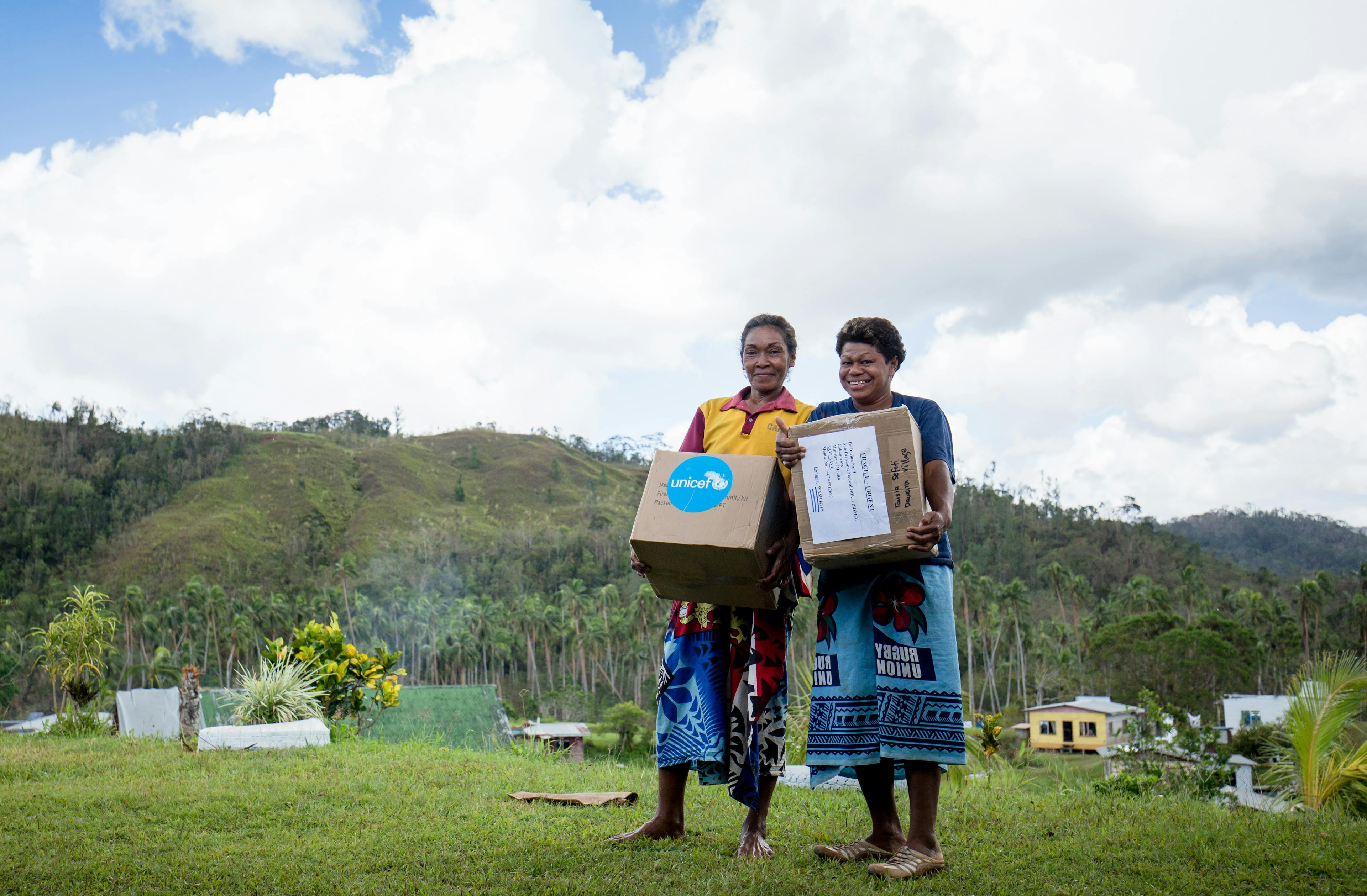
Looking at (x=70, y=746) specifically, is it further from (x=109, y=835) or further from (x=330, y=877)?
(x=330, y=877)

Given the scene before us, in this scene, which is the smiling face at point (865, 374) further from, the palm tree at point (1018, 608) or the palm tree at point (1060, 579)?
the palm tree at point (1060, 579)

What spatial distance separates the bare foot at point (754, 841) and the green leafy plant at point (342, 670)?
5.04 metres

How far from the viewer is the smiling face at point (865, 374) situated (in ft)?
10.3

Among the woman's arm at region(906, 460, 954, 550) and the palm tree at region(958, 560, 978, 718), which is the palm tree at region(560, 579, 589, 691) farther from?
the woman's arm at region(906, 460, 954, 550)

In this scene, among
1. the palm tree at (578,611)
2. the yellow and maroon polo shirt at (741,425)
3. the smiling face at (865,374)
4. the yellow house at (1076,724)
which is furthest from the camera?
the palm tree at (578,611)

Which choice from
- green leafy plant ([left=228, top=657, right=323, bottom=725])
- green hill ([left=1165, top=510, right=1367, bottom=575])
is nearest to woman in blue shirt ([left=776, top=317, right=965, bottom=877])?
green leafy plant ([left=228, top=657, right=323, bottom=725])

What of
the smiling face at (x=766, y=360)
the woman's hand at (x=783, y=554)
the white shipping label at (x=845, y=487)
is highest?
the smiling face at (x=766, y=360)

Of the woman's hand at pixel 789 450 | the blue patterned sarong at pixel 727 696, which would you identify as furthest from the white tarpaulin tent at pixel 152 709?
the woman's hand at pixel 789 450

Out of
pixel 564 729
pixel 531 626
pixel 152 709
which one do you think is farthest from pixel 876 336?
pixel 531 626

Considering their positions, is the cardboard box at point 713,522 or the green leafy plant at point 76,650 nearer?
the cardboard box at point 713,522

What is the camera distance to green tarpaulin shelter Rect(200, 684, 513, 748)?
7.76 meters

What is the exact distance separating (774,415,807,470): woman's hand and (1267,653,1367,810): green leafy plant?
144 inches

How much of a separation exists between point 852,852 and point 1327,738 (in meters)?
3.31

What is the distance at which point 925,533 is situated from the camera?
2740 mm
